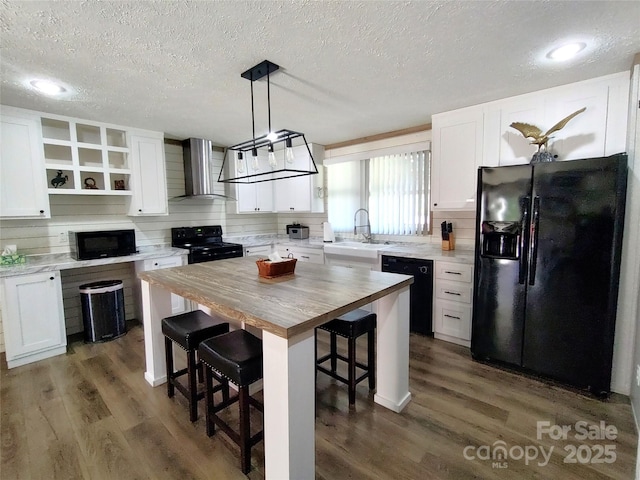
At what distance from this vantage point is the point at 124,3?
1.46 metres

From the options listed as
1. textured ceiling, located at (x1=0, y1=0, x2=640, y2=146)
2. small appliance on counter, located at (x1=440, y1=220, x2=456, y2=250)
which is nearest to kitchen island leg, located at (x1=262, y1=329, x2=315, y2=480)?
textured ceiling, located at (x1=0, y1=0, x2=640, y2=146)

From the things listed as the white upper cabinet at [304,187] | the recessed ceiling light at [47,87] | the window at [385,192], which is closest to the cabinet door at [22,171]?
the recessed ceiling light at [47,87]

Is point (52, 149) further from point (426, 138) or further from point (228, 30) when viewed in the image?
point (426, 138)

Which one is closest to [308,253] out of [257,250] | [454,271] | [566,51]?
[257,250]

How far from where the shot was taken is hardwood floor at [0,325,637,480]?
1635 millimetres

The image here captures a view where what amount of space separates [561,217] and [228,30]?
2.60 meters

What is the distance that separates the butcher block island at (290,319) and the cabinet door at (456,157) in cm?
152

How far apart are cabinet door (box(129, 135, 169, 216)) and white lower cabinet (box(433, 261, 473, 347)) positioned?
3421 millimetres

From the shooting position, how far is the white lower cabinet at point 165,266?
3574 millimetres

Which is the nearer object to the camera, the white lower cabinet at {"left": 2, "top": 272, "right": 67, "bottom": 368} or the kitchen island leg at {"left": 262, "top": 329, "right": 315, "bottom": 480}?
the kitchen island leg at {"left": 262, "top": 329, "right": 315, "bottom": 480}

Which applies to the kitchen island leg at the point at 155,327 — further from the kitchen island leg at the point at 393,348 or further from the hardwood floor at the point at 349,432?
the kitchen island leg at the point at 393,348

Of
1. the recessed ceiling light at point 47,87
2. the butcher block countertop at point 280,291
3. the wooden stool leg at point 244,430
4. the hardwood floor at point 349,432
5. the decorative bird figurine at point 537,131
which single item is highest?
the recessed ceiling light at point 47,87

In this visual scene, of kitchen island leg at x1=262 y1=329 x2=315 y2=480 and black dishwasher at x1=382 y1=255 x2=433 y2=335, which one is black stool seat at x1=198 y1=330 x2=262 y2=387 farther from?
black dishwasher at x1=382 y1=255 x2=433 y2=335

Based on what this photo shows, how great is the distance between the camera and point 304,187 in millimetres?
4730
